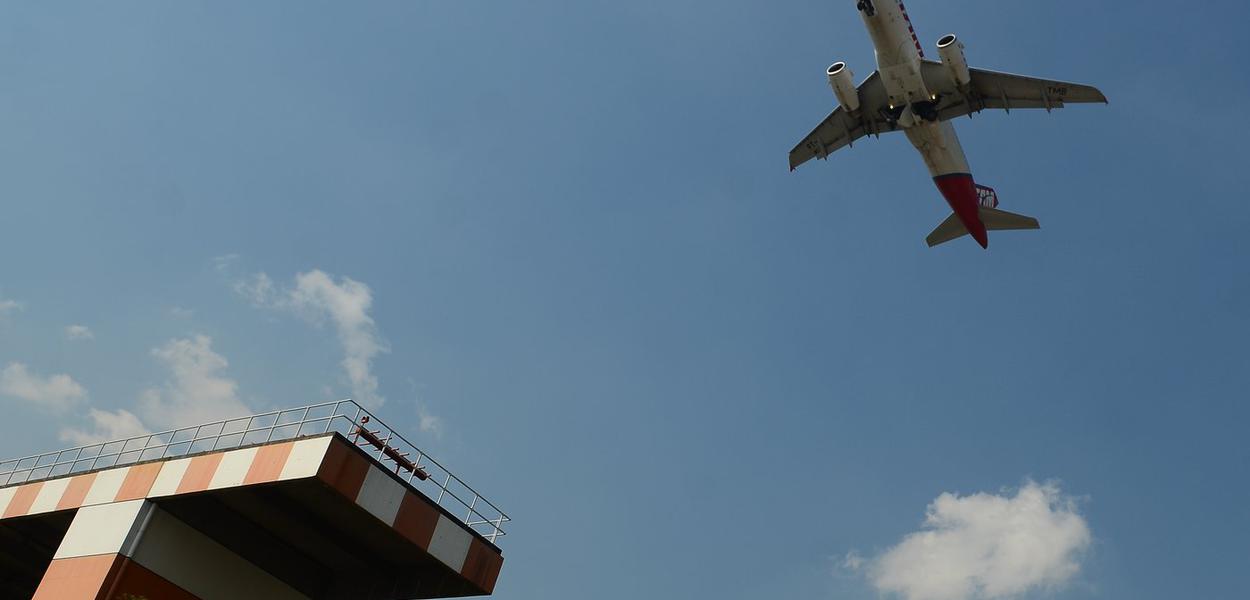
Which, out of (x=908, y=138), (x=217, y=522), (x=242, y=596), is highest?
(x=908, y=138)

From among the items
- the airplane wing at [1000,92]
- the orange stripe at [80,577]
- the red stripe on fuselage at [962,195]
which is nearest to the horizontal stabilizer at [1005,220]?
the red stripe on fuselage at [962,195]

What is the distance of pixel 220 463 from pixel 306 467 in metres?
3.56

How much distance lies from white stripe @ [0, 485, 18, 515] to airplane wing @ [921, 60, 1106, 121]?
37.2 meters

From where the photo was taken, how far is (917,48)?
34.6 metres

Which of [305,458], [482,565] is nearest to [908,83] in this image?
[482,565]

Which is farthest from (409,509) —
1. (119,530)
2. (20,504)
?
(20,504)

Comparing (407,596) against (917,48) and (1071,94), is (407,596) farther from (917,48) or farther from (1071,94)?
(1071,94)

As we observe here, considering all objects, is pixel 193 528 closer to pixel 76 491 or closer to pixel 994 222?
pixel 76 491

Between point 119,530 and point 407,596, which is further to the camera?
point 407,596

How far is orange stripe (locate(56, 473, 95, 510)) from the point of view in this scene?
26.8m

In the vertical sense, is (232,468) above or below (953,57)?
below

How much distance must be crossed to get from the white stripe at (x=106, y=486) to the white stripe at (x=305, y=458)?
6351 mm

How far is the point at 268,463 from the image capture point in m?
24.3

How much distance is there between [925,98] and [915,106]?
1.95 ft
